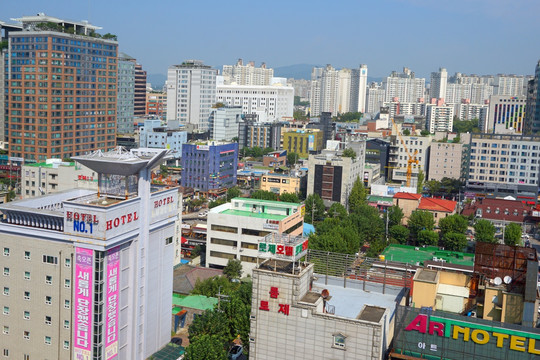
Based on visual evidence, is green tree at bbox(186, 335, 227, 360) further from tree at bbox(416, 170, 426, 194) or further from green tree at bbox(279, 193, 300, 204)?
tree at bbox(416, 170, 426, 194)

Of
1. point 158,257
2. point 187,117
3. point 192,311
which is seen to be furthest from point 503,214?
point 187,117

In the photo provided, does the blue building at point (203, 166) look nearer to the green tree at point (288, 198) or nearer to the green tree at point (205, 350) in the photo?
the green tree at point (288, 198)

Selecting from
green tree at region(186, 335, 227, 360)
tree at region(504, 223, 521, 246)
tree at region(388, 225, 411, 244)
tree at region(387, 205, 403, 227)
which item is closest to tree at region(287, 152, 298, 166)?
tree at region(387, 205, 403, 227)

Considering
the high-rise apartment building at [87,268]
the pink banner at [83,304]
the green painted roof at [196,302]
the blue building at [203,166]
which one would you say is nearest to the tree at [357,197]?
the blue building at [203,166]

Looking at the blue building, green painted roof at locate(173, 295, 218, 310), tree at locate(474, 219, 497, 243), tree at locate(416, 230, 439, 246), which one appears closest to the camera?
green painted roof at locate(173, 295, 218, 310)

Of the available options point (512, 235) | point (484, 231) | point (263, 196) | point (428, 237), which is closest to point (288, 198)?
point (263, 196)

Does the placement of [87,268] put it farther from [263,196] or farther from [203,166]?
[203,166]

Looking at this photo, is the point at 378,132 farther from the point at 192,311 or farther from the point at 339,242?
the point at 192,311
